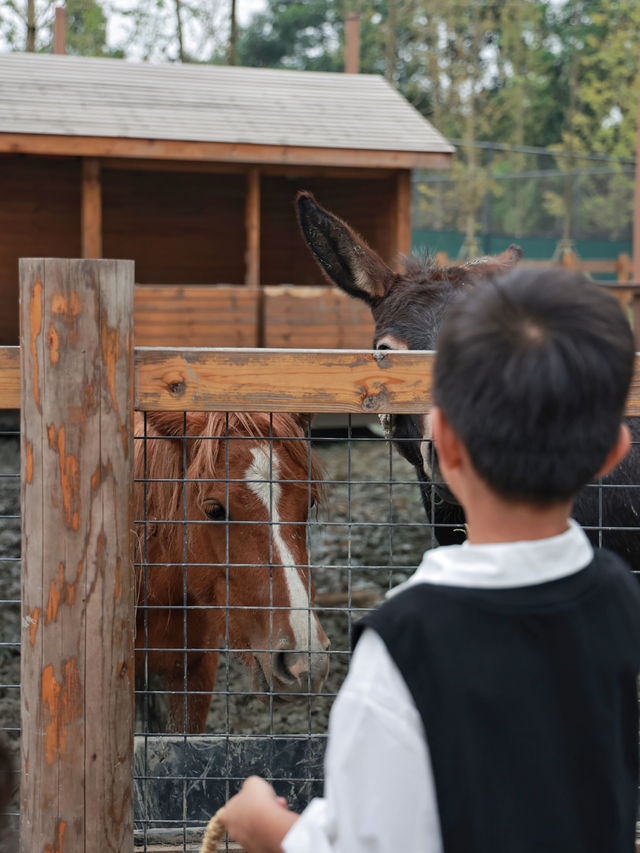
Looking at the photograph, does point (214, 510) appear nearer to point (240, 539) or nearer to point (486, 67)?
point (240, 539)

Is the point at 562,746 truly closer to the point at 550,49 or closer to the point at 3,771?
the point at 3,771

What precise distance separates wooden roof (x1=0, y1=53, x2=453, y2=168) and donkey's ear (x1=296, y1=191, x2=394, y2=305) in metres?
7.11

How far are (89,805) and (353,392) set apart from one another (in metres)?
1.23

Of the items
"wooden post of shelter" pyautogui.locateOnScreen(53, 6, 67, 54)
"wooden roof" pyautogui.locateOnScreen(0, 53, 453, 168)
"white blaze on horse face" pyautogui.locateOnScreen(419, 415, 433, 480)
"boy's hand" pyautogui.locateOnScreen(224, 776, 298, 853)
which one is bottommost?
"boy's hand" pyautogui.locateOnScreen(224, 776, 298, 853)

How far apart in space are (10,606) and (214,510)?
4763mm

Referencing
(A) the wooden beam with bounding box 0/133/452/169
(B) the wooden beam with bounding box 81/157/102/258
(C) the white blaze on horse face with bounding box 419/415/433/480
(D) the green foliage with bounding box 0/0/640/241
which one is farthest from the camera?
(D) the green foliage with bounding box 0/0/640/241

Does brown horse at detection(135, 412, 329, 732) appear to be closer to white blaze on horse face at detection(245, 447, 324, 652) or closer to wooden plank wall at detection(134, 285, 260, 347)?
white blaze on horse face at detection(245, 447, 324, 652)

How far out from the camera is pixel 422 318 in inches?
147

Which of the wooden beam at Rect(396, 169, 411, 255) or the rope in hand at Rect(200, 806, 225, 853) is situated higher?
the wooden beam at Rect(396, 169, 411, 255)

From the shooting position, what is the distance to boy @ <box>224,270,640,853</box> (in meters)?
1.21

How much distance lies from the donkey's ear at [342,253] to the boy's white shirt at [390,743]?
3.00 m

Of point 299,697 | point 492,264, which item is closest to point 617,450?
point 492,264

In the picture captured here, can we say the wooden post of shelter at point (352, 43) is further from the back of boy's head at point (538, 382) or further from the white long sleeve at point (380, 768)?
the white long sleeve at point (380, 768)

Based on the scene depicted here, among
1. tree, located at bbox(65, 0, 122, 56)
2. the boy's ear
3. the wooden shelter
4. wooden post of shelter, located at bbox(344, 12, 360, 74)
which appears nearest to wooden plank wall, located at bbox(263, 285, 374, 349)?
the wooden shelter
